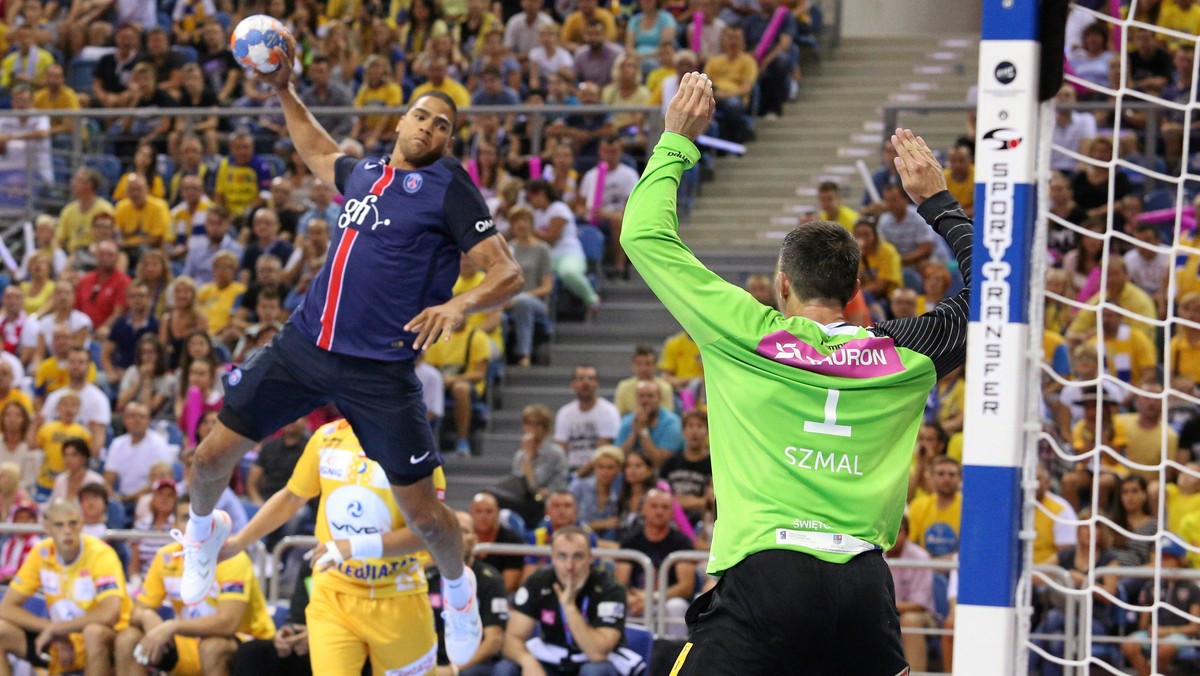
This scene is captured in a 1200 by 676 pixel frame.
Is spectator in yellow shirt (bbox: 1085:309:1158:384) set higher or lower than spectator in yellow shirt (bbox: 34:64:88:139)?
lower

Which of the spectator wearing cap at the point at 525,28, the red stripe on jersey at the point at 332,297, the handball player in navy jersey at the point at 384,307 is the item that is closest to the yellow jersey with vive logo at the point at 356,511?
the handball player in navy jersey at the point at 384,307

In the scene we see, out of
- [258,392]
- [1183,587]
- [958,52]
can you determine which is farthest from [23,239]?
[1183,587]

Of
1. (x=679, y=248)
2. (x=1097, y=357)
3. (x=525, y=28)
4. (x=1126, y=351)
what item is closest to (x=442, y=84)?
(x=525, y=28)

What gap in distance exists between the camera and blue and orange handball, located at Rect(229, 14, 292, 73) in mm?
7924

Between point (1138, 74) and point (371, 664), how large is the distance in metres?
10.4

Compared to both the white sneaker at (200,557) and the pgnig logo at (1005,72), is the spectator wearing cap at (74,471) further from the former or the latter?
the pgnig logo at (1005,72)

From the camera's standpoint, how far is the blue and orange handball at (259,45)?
7924 mm

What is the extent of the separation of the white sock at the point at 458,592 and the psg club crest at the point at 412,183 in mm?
2265

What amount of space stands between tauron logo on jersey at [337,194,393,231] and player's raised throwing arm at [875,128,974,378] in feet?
9.83

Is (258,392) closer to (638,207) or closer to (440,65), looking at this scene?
(638,207)

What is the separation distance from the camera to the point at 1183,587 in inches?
431

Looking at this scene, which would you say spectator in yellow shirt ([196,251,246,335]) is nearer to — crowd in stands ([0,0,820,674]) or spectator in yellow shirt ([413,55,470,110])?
crowd in stands ([0,0,820,674])

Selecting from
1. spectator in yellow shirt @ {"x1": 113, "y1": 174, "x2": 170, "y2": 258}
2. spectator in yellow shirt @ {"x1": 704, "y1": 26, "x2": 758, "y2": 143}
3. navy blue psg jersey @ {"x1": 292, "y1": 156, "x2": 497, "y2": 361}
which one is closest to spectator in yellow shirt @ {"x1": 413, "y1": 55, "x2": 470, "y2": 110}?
spectator in yellow shirt @ {"x1": 704, "y1": 26, "x2": 758, "y2": 143}

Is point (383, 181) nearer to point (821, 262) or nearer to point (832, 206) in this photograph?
point (821, 262)
